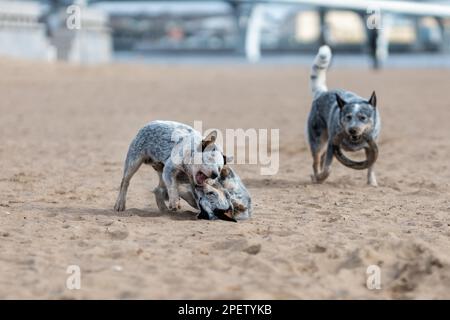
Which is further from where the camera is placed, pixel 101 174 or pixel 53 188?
pixel 101 174

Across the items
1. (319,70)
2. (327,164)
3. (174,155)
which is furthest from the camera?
(319,70)

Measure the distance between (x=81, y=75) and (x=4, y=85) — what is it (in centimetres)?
870

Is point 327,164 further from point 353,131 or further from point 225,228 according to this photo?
point 225,228

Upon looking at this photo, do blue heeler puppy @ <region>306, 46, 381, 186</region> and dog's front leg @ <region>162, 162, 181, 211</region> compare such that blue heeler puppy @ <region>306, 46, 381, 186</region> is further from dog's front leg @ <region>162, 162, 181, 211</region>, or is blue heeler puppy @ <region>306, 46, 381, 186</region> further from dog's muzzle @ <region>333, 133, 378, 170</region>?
dog's front leg @ <region>162, 162, 181, 211</region>

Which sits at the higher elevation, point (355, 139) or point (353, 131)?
A: point (353, 131)

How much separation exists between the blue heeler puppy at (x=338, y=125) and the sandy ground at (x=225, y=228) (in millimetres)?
313

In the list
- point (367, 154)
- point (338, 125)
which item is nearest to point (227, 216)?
point (338, 125)

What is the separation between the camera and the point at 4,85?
96.0 feet

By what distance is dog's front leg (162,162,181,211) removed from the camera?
8.38 meters

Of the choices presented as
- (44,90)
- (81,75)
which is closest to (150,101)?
(44,90)

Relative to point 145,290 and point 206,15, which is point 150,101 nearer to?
point 145,290

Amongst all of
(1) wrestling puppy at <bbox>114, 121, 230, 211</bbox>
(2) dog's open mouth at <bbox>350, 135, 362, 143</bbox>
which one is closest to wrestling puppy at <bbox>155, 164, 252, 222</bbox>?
Result: (1) wrestling puppy at <bbox>114, 121, 230, 211</bbox>

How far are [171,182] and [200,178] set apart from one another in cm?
33

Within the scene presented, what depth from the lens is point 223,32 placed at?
121312 mm
